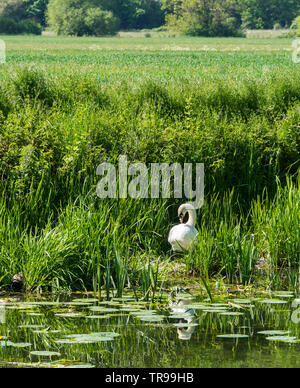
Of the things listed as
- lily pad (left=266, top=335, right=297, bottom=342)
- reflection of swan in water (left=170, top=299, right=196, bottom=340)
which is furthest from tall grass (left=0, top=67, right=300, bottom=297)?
lily pad (left=266, top=335, right=297, bottom=342)

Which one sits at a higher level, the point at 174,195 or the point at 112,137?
the point at 112,137

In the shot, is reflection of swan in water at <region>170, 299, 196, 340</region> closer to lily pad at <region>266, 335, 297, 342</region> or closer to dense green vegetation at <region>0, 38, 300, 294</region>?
dense green vegetation at <region>0, 38, 300, 294</region>

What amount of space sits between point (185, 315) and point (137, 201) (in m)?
3.25

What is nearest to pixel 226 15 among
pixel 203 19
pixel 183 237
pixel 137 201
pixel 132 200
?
pixel 203 19

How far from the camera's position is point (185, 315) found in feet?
20.0

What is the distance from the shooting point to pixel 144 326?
5789mm

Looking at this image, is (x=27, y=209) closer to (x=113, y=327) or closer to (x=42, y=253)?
(x=42, y=253)

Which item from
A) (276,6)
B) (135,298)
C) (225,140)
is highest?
(276,6)

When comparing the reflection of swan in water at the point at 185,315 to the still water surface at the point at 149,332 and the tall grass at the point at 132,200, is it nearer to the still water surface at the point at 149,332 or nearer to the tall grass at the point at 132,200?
the still water surface at the point at 149,332

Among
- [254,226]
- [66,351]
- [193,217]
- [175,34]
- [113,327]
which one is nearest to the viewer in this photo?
[66,351]

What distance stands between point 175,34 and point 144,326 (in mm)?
107636

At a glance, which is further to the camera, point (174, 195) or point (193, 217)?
point (174, 195)

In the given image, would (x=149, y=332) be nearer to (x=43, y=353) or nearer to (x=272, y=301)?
(x=43, y=353)
